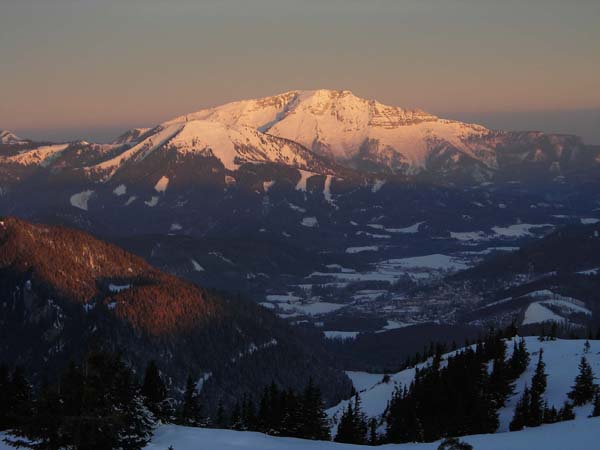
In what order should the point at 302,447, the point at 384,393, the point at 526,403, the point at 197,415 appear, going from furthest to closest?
the point at 384,393, the point at 197,415, the point at 526,403, the point at 302,447

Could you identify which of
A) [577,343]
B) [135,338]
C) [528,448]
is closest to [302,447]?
[528,448]

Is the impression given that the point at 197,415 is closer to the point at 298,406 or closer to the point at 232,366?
the point at 298,406

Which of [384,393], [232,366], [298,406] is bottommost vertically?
[232,366]

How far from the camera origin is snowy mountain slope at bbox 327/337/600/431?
288ft

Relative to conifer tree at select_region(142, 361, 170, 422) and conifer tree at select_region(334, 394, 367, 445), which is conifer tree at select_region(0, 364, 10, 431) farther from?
conifer tree at select_region(334, 394, 367, 445)

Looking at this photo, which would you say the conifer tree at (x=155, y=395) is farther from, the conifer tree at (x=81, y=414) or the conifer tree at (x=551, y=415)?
the conifer tree at (x=551, y=415)

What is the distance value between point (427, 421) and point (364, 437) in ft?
21.6

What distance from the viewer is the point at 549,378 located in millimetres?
93875

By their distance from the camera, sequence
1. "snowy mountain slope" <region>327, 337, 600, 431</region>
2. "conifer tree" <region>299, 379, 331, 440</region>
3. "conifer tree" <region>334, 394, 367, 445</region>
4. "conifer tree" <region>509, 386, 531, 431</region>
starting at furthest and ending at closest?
"conifer tree" <region>334, 394, 367, 445</region> < "conifer tree" <region>299, 379, 331, 440</region> < "snowy mountain slope" <region>327, 337, 600, 431</region> < "conifer tree" <region>509, 386, 531, 431</region>

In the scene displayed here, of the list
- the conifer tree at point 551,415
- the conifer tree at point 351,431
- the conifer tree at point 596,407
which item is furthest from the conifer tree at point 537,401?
the conifer tree at point 351,431

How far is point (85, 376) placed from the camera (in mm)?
51312

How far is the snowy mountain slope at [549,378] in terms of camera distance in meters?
87.9

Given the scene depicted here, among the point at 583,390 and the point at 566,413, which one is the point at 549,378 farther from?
the point at 566,413

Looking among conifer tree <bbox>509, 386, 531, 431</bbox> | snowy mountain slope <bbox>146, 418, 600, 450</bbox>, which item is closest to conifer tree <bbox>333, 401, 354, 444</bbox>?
conifer tree <bbox>509, 386, 531, 431</bbox>
